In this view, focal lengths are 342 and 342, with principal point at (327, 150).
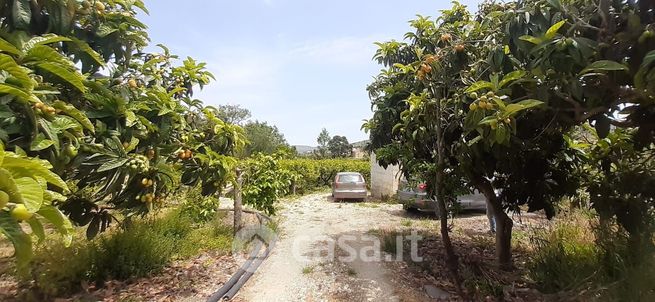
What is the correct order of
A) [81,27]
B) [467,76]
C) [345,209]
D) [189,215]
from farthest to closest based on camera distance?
1. [345,209]
2. [189,215]
3. [467,76]
4. [81,27]

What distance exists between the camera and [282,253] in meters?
6.08

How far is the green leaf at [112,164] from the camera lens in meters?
2.19

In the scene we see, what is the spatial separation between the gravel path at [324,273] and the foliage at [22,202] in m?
3.50

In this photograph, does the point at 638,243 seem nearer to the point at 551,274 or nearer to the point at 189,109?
the point at 551,274

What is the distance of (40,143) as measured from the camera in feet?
5.30

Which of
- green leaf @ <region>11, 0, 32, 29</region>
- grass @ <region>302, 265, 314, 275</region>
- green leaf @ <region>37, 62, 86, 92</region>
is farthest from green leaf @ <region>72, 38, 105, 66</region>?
grass @ <region>302, 265, 314, 275</region>

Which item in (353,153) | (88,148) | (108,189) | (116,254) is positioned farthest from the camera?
(353,153)

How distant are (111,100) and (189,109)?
1.20 m

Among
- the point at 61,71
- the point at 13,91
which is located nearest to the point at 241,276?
the point at 61,71

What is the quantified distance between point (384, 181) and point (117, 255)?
12415 mm

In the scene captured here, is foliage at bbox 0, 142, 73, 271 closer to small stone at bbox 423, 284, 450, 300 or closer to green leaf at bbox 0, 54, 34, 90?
green leaf at bbox 0, 54, 34, 90

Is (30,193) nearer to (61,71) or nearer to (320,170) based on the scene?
(61,71)

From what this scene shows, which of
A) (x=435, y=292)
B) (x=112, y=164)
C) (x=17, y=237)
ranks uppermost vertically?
(x=112, y=164)

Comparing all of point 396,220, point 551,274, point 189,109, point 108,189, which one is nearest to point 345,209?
point 396,220
